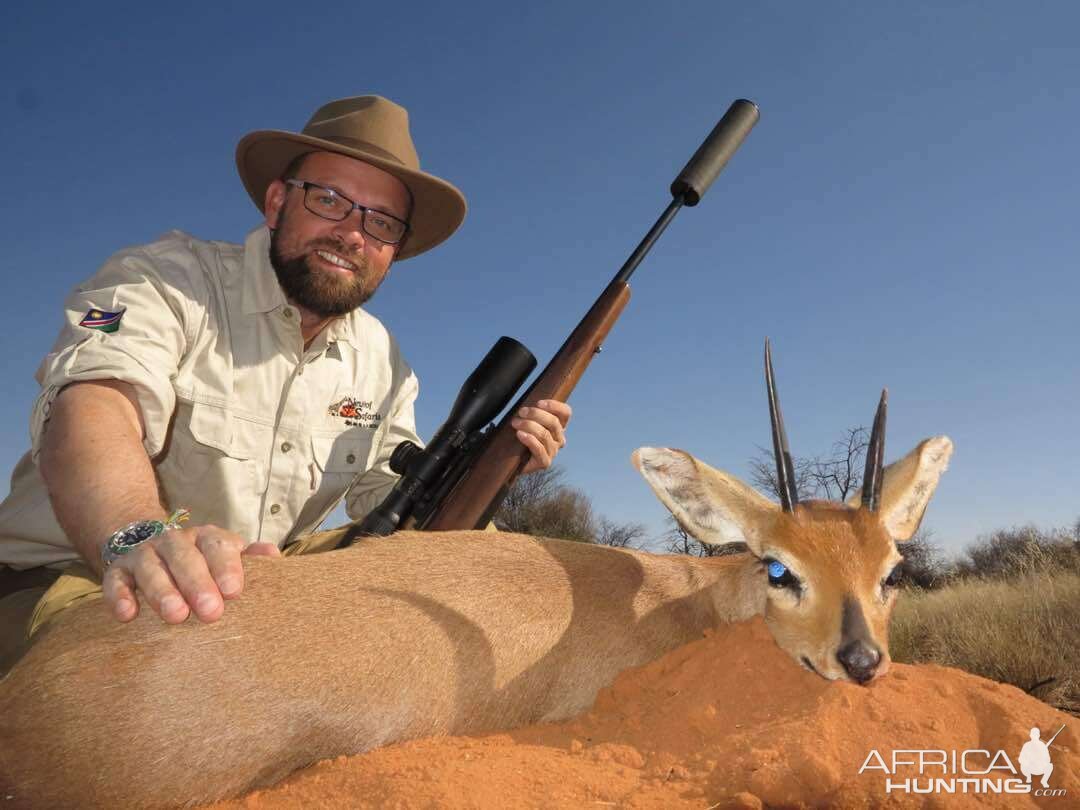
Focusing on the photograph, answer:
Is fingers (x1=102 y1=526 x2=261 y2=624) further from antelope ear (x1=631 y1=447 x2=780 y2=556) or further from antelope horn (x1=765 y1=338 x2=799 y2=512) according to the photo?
antelope horn (x1=765 y1=338 x2=799 y2=512)

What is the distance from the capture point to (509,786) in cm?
246

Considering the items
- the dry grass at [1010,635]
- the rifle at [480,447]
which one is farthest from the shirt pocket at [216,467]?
the dry grass at [1010,635]

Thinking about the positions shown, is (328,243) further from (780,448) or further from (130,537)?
(780,448)

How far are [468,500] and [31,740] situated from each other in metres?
2.74

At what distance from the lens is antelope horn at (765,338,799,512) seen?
3.73 meters

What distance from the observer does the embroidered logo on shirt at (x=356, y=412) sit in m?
5.93

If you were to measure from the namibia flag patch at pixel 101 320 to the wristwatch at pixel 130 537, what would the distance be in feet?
5.88

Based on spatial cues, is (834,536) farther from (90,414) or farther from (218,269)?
(218,269)

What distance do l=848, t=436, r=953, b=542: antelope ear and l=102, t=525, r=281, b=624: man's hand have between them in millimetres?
3267

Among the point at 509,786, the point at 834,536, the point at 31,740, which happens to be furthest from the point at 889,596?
the point at 31,740

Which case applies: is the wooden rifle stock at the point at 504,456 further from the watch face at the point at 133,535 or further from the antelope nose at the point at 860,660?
the antelope nose at the point at 860,660

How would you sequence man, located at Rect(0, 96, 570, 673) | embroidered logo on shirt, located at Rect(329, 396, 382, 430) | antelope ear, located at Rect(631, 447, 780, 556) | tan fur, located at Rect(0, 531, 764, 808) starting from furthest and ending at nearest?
embroidered logo on shirt, located at Rect(329, 396, 382, 430), man, located at Rect(0, 96, 570, 673), antelope ear, located at Rect(631, 447, 780, 556), tan fur, located at Rect(0, 531, 764, 808)

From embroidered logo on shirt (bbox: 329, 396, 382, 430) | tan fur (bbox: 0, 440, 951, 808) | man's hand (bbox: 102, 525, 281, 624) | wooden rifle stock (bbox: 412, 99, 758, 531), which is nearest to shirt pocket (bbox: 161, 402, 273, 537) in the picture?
embroidered logo on shirt (bbox: 329, 396, 382, 430)
